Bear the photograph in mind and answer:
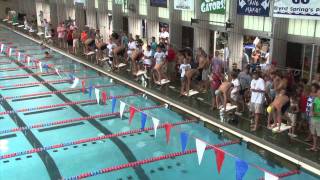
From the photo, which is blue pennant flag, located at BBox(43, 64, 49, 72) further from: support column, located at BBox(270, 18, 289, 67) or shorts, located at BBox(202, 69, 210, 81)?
support column, located at BBox(270, 18, 289, 67)

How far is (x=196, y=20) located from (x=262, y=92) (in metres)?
5.13

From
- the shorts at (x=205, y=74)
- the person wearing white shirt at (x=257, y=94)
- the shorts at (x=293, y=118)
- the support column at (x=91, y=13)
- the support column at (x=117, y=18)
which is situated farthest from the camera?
the support column at (x=91, y=13)

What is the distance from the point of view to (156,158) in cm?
734

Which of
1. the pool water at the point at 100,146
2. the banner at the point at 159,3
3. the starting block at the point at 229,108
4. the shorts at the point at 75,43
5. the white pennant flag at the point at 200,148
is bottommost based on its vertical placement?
the pool water at the point at 100,146

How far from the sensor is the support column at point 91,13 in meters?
21.0

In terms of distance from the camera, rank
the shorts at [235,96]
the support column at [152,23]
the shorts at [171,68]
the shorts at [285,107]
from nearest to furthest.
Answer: the shorts at [285,107], the shorts at [235,96], the shorts at [171,68], the support column at [152,23]

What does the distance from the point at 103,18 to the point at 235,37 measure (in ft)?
33.5

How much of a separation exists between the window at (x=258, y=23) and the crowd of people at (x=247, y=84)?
108 centimetres

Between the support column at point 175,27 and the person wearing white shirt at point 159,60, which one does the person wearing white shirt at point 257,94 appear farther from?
the support column at point 175,27

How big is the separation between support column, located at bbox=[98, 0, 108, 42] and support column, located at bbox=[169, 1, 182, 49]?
Result: 6.68 m

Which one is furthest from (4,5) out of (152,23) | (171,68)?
(171,68)

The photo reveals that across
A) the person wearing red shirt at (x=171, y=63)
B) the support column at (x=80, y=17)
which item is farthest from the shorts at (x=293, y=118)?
the support column at (x=80, y=17)

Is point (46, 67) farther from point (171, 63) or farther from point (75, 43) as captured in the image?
point (171, 63)

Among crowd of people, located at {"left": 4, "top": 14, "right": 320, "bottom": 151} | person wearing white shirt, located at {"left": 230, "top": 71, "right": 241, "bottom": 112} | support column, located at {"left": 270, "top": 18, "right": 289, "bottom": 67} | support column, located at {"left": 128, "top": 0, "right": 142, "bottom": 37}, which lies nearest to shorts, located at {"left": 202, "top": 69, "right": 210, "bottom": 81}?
crowd of people, located at {"left": 4, "top": 14, "right": 320, "bottom": 151}
